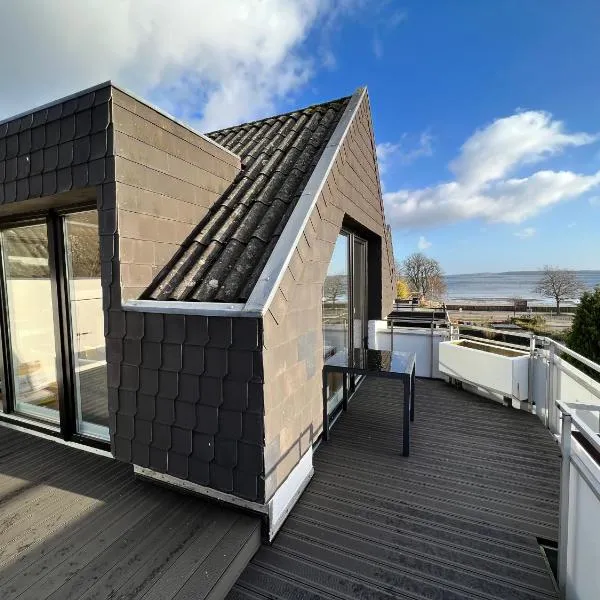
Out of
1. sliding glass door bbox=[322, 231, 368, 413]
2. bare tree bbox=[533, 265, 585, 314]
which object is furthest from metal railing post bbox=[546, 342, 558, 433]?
bare tree bbox=[533, 265, 585, 314]

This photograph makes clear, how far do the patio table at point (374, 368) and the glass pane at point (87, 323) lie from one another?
84.6 inches

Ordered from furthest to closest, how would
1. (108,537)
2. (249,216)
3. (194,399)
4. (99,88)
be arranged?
(249,216) → (99,88) → (194,399) → (108,537)

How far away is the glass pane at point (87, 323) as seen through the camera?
2.85 m

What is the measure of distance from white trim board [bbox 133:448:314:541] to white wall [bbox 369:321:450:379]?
3.52 metres

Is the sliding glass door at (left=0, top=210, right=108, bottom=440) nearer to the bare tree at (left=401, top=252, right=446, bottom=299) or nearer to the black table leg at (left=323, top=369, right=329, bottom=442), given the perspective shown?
the black table leg at (left=323, top=369, right=329, bottom=442)

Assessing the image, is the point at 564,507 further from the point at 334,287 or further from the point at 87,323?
the point at 87,323

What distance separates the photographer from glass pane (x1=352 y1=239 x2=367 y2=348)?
495cm

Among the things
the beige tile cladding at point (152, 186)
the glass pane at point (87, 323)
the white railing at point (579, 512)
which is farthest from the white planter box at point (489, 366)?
the glass pane at point (87, 323)

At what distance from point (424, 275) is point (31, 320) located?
44334mm

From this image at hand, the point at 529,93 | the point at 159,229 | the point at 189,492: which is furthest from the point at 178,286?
the point at 529,93

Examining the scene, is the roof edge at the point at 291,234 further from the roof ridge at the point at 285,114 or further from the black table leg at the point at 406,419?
the black table leg at the point at 406,419

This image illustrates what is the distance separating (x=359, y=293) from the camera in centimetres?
526

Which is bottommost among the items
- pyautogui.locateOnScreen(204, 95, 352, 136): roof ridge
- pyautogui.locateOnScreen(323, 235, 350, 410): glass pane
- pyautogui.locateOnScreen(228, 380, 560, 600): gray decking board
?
pyautogui.locateOnScreen(228, 380, 560, 600): gray decking board

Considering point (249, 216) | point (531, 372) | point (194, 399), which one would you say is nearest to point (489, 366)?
point (531, 372)
